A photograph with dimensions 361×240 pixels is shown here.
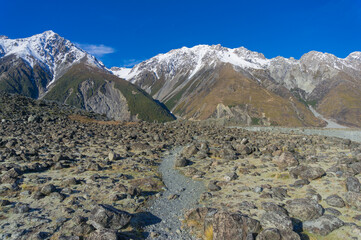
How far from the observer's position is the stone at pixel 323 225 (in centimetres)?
1043

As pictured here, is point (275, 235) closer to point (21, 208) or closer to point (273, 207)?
point (273, 207)

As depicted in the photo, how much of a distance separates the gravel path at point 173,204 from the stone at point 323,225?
5847 mm

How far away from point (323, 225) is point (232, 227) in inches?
189

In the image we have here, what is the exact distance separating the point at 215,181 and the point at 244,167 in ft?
17.3

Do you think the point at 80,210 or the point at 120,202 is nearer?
the point at 80,210

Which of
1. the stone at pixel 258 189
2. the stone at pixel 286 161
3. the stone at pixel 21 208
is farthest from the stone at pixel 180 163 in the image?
the stone at pixel 21 208

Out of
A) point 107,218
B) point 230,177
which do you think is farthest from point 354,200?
point 107,218

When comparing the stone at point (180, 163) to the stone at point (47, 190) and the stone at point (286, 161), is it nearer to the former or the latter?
the stone at point (286, 161)

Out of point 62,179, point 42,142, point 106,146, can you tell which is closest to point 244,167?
point 62,179

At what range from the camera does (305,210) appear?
11.8 metres

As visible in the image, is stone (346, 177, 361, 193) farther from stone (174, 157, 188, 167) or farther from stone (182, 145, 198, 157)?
stone (182, 145, 198, 157)

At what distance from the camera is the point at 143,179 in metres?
17.6

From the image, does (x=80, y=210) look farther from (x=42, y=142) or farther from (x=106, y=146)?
(x=42, y=142)

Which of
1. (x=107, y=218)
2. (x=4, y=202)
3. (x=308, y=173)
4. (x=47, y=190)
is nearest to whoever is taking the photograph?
(x=107, y=218)
